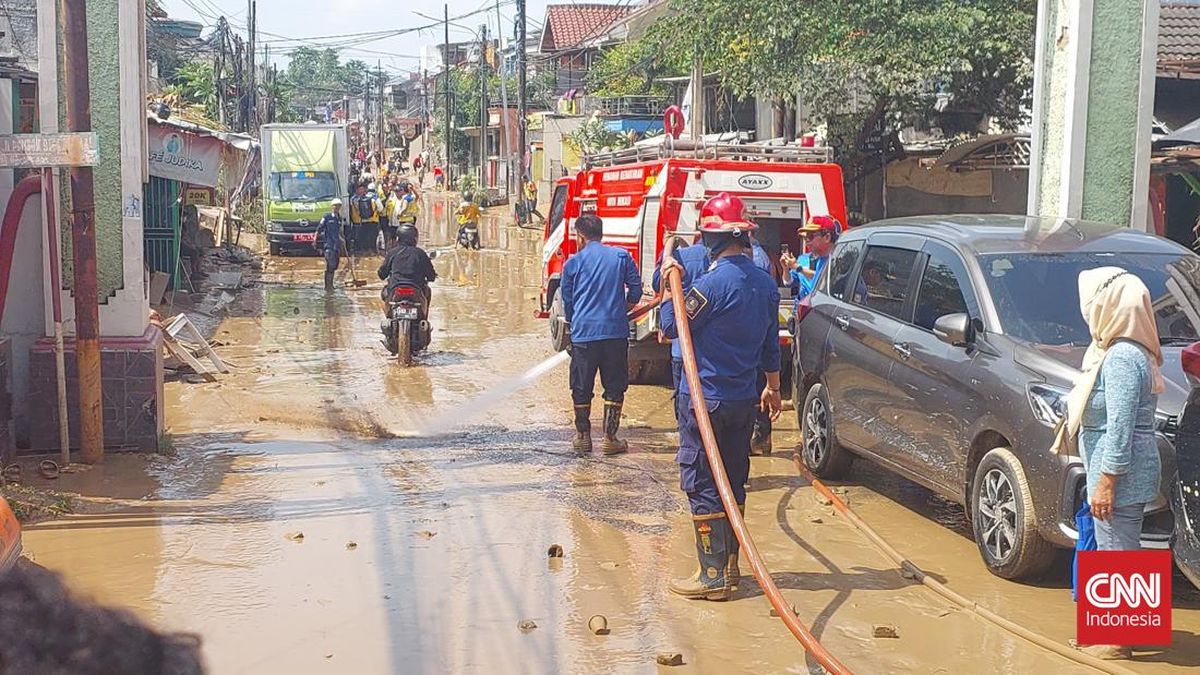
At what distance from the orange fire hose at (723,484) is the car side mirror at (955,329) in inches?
55.7

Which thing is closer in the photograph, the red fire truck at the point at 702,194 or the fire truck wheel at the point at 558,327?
the red fire truck at the point at 702,194

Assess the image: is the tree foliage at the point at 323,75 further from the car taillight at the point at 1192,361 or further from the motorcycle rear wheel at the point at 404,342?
the car taillight at the point at 1192,361

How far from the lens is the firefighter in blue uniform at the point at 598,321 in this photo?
30.0ft

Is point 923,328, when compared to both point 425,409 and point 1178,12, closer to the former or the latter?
point 425,409

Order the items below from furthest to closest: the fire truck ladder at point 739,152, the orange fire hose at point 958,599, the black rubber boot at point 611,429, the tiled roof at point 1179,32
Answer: the tiled roof at point 1179,32 < the fire truck ladder at point 739,152 < the black rubber boot at point 611,429 < the orange fire hose at point 958,599

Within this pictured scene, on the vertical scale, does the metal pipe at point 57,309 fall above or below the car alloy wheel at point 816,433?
above

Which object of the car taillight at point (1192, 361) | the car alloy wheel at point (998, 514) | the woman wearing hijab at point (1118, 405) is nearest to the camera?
the car taillight at point (1192, 361)

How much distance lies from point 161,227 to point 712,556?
14.5 m

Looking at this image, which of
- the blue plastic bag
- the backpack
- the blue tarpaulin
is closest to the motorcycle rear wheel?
the blue plastic bag

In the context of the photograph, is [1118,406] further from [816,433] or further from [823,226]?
[823,226]

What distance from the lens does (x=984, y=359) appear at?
6406 mm

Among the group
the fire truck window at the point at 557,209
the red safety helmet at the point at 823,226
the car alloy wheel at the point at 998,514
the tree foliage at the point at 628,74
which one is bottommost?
the car alloy wheel at the point at 998,514

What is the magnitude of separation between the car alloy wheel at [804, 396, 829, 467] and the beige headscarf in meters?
3.33

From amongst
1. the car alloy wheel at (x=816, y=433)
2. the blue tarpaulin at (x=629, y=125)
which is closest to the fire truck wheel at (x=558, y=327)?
the car alloy wheel at (x=816, y=433)
